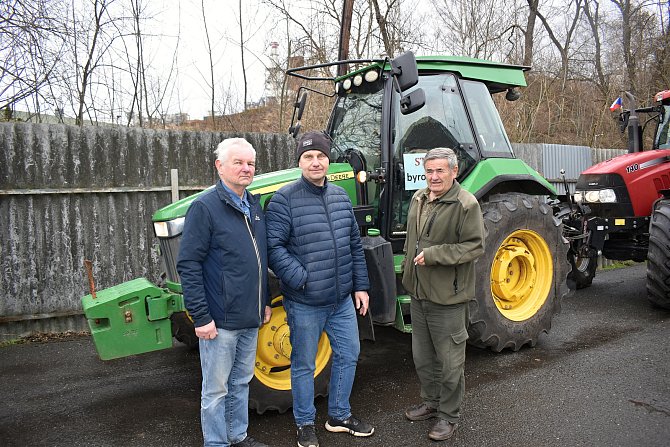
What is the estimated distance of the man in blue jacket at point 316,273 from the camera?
126 inches

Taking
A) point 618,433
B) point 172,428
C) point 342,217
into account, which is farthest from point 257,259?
point 618,433

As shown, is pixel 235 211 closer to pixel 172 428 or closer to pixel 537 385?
pixel 172 428

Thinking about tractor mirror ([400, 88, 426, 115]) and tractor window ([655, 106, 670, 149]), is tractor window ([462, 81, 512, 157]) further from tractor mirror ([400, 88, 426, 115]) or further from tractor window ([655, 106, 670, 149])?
tractor window ([655, 106, 670, 149])

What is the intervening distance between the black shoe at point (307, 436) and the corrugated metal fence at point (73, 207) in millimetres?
3867

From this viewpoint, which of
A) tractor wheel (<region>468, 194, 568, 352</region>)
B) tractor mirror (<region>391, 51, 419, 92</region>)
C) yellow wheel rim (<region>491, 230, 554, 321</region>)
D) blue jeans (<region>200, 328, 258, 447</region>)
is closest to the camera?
blue jeans (<region>200, 328, 258, 447</region>)

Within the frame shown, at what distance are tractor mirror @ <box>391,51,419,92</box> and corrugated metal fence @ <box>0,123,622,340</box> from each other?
3.63m

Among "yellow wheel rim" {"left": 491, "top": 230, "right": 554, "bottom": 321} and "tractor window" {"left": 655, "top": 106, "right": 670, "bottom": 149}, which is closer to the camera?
"yellow wheel rim" {"left": 491, "top": 230, "right": 554, "bottom": 321}

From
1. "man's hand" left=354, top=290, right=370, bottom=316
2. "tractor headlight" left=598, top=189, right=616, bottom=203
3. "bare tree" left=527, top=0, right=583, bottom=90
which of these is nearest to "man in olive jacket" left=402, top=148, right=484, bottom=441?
"man's hand" left=354, top=290, right=370, bottom=316

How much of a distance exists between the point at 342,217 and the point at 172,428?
6.15ft

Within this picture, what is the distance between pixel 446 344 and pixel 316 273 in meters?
0.98

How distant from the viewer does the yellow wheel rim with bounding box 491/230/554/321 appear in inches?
192

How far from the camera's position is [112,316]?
342 centimetres

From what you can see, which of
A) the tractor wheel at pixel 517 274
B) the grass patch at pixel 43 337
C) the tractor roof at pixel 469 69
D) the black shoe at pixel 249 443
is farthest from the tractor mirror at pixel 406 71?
the grass patch at pixel 43 337

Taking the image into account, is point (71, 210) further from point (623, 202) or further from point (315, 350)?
point (623, 202)
